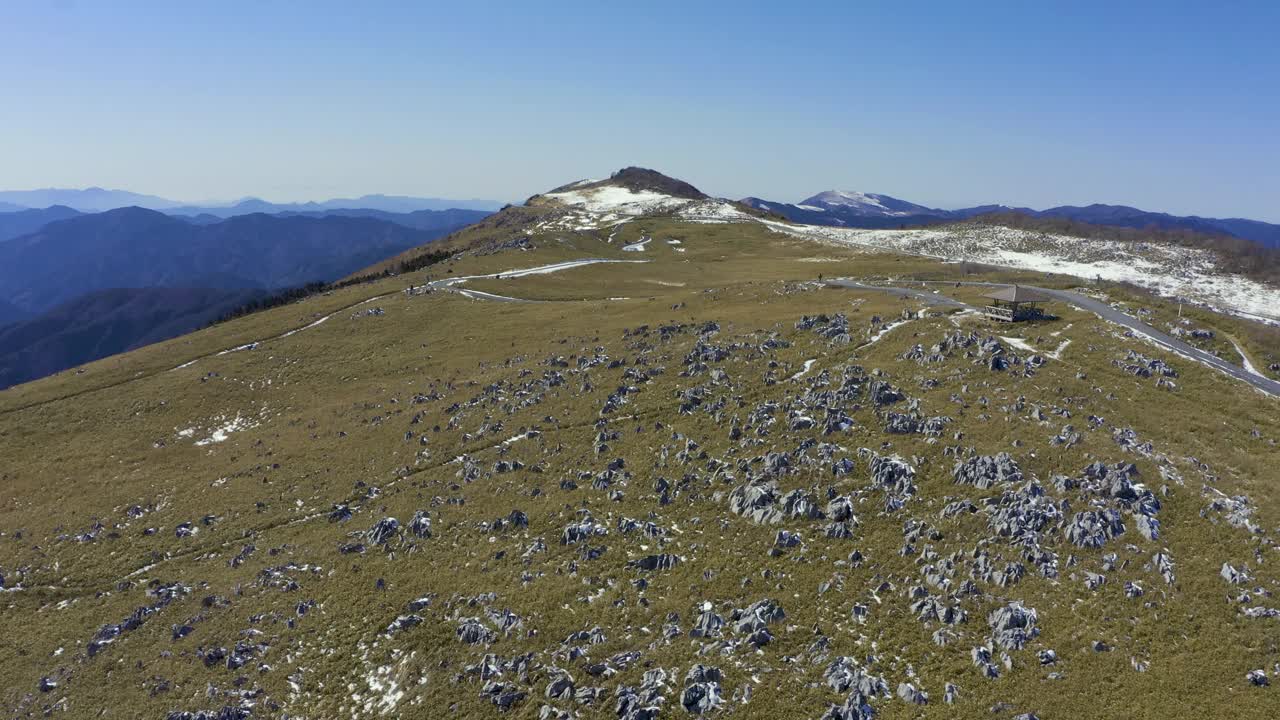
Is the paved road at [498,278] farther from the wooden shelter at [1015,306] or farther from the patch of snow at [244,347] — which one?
the wooden shelter at [1015,306]

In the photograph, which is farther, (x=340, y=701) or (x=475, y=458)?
(x=475, y=458)

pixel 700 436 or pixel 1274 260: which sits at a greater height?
pixel 1274 260

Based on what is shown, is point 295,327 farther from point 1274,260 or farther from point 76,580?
point 1274,260

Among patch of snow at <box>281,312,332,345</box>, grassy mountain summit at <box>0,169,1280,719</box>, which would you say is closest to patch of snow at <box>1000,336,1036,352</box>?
grassy mountain summit at <box>0,169,1280,719</box>

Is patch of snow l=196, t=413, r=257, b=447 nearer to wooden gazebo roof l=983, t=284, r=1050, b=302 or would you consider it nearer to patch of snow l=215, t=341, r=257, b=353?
patch of snow l=215, t=341, r=257, b=353

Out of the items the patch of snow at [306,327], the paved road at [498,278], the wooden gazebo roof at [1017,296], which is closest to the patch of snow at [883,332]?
the wooden gazebo roof at [1017,296]

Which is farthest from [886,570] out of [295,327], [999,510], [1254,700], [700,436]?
[295,327]
